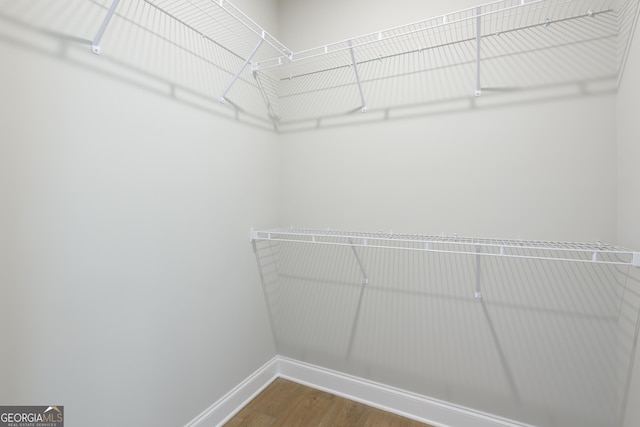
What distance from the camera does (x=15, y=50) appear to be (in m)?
0.87

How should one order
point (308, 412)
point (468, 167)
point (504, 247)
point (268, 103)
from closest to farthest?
point (504, 247) → point (468, 167) → point (308, 412) → point (268, 103)

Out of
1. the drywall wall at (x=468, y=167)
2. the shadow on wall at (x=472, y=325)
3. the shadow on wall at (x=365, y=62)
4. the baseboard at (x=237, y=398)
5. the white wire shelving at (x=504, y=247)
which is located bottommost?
the baseboard at (x=237, y=398)

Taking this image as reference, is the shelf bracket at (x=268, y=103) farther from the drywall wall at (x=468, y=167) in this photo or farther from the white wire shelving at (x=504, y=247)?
the white wire shelving at (x=504, y=247)

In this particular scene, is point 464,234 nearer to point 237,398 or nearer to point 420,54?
point 420,54

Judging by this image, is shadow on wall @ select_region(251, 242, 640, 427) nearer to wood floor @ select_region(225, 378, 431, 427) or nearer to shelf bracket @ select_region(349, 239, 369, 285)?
shelf bracket @ select_region(349, 239, 369, 285)

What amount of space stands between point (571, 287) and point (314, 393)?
1.55 metres

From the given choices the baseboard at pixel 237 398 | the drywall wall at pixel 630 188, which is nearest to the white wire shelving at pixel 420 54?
the drywall wall at pixel 630 188

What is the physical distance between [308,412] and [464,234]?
135 centimetres

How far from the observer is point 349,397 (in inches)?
71.4

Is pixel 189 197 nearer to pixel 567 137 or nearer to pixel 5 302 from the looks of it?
pixel 5 302

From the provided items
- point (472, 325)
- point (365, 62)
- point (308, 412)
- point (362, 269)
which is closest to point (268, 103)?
point (365, 62)

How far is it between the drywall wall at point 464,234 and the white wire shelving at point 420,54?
0.08m

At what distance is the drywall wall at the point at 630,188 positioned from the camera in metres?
1.09

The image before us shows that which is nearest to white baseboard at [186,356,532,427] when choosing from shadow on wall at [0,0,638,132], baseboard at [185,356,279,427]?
baseboard at [185,356,279,427]
